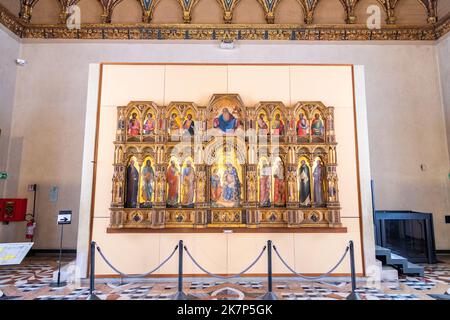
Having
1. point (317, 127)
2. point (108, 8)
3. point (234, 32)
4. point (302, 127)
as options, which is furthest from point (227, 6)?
point (317, 127)

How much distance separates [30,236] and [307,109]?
894cm

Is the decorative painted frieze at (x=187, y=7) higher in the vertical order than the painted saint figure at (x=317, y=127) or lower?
higher

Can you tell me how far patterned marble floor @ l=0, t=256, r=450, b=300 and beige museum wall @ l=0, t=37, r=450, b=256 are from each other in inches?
133

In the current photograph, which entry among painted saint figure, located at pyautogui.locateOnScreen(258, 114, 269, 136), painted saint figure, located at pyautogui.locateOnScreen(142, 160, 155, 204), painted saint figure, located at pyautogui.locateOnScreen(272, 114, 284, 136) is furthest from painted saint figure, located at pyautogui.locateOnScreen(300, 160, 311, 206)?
painted saint figure, located at pyautogui.locateOnScreen(142, 160, 155, 204)

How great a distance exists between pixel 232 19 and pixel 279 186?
6709 mm

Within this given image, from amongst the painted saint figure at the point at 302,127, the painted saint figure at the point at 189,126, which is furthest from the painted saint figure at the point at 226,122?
the painted saint figure at the point at 302,127

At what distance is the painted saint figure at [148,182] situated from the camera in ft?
20.9

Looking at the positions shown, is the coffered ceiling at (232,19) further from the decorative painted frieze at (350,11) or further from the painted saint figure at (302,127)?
the painted saint figure at (302,127)

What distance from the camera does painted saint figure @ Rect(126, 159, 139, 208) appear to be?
6.34 m

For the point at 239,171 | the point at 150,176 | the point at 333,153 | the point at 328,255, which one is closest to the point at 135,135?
the point at 150,176

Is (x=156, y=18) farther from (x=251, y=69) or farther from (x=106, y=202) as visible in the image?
(x=106, y=202)

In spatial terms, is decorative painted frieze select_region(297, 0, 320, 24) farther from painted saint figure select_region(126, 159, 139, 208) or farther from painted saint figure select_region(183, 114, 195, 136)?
painted saint figure select_region(126, 159, 139, 208)

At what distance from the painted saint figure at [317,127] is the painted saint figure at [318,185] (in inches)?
24.0

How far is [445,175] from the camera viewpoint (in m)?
9.50
